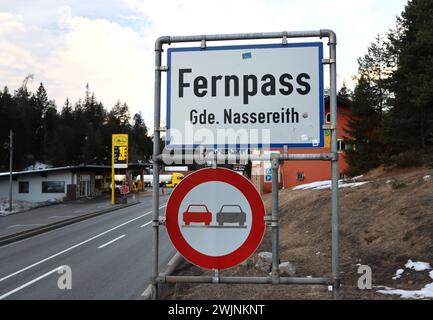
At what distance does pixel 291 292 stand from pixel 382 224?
5178mm

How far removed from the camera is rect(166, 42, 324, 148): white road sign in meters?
2.91

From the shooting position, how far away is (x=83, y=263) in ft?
43.1

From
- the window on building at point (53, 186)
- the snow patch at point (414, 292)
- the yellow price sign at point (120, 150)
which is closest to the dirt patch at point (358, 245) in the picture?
the snow patch at point (414, 292)

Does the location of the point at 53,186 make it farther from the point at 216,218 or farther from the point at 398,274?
the point at 216,218

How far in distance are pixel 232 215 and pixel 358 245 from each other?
302 inches

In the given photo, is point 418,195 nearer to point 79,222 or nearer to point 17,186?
point 79,222

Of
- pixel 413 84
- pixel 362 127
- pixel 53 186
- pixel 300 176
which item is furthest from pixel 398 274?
pixel 53 186

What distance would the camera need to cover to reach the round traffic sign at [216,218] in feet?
8.95


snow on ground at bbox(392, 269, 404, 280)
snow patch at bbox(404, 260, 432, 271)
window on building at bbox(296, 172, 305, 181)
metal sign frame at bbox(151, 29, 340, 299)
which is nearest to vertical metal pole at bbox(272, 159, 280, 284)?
metal sign frame at bbox(151, 29, 340, 299)

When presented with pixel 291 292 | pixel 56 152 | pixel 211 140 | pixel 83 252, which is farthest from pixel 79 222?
pixel 56 152

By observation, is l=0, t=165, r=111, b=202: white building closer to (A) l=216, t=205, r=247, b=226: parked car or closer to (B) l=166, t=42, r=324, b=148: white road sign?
(B) l=166, t=42, r=324, b=148: white road sign

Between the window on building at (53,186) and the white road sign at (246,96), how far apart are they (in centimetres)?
4880

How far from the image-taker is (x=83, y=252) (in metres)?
15.3

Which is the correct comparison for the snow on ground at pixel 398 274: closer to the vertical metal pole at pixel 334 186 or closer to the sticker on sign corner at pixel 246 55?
the vertical metal pole at pixel 334 186
